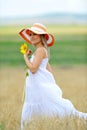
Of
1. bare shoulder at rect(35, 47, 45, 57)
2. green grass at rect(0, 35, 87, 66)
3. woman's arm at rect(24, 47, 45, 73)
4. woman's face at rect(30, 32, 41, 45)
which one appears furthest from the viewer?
green grass at rect(0, 35, 87, 66)

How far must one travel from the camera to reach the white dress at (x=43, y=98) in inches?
280

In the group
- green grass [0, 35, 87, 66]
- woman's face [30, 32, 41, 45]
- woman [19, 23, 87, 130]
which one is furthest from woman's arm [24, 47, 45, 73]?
green grass [0, 35, 87, 66]

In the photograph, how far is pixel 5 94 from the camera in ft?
42.0

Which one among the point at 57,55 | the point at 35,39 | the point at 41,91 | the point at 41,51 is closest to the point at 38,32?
the point at 35,39

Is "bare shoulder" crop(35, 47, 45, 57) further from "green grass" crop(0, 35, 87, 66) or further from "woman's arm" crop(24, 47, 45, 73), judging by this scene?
"green grass" crop(0, 35, 87, 66)

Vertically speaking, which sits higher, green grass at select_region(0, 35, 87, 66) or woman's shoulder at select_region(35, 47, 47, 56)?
woman's shoulder at select_region(35, 47, 47, 56)

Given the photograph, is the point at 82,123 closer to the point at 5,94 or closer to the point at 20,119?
the point at 20,119

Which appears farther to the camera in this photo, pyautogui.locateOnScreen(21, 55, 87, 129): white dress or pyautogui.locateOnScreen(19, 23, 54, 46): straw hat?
pyautogui.locateOnScreen(19, 23, 54, 46): straw hat

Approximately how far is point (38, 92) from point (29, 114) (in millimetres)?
294

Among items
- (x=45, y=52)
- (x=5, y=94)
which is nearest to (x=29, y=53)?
(x=45, y=52)

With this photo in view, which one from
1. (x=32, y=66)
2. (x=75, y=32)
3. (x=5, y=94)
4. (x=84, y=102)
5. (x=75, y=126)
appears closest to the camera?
(x=75, y=126)

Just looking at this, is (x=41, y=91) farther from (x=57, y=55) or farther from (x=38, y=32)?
(x=57, y=55)

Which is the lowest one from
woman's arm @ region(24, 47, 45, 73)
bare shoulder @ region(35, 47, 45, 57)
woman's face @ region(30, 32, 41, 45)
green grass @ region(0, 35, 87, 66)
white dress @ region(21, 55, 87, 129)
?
green grass @ region(0, 35, 87, 66)

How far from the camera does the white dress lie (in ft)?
23.4
